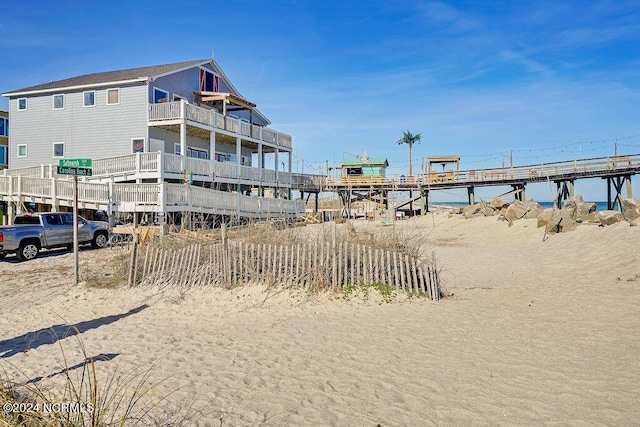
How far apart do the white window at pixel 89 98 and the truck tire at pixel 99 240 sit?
44.1 ft

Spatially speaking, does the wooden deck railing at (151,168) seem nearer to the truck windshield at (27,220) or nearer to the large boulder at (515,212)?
the truck windshield at (27,220)

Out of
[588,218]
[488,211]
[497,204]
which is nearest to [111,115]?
[488,211]

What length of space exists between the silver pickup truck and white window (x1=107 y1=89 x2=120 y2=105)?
11994 mm

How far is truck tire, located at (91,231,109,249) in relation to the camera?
19.1 m

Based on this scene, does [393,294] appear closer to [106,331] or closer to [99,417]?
[106,331]

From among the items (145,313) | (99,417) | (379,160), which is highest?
(379,160)

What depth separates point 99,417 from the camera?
3318mm

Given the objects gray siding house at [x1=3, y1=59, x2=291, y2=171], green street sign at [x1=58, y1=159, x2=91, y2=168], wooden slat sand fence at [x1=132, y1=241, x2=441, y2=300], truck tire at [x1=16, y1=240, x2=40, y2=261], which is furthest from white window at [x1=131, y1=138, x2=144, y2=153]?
wooden slat sand fence at [x1=132, y1=241, x2=441, y2=300]

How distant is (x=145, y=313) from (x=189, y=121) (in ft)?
63.8

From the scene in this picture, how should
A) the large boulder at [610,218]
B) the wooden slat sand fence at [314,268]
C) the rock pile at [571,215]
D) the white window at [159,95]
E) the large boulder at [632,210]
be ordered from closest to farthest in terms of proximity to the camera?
the wooden slat sand fence at [314,268] → the large boulder at [610,218] → the rock pile at [571,215] → the large boulder at [632,210] → the white window at [159,95]

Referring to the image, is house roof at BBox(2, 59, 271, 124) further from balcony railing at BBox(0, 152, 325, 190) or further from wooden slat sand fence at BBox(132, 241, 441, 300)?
wooden slat sand fence at BBox(132, 241, 441, 300)

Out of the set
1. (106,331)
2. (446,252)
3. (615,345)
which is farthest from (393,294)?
(446,252)

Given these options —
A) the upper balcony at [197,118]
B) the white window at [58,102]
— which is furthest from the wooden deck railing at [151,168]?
the white window at [58,102]

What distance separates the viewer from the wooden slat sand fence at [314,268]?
992 cm
